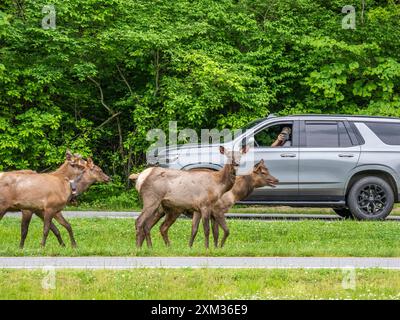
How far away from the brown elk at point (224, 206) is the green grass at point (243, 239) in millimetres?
320

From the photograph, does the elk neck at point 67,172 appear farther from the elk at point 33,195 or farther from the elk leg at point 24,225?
the elk leg at point 24,225

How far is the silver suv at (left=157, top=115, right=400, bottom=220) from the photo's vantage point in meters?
20.7

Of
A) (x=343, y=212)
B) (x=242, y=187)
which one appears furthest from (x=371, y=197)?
(x=242, y=187)

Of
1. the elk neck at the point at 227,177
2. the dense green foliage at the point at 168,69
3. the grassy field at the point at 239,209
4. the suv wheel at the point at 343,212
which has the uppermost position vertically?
the dense green foliage at the point at 168,69

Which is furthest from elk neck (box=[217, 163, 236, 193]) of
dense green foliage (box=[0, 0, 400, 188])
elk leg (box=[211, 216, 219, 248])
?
dense green foliage (box=[0, 0, 400, 188])

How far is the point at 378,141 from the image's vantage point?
69.3 feet

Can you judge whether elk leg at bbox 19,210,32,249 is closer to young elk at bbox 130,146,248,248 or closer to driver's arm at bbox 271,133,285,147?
young elk at bbox 130,146,248,248

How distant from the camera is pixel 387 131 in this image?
69.9 ft

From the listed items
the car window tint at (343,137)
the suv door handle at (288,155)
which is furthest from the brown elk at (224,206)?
the car window tint at (343,137)

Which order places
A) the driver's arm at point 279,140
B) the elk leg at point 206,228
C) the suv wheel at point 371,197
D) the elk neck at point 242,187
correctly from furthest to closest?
1. the driver's arm at point 279,140
2. the suv wheel at point 371,197
3. the elk neck at point 242,187
4. the elk leg at point 206,228

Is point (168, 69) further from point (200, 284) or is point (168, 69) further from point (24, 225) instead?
point (200, 284)

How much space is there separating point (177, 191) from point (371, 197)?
20.1ft

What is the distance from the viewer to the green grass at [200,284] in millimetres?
11555
